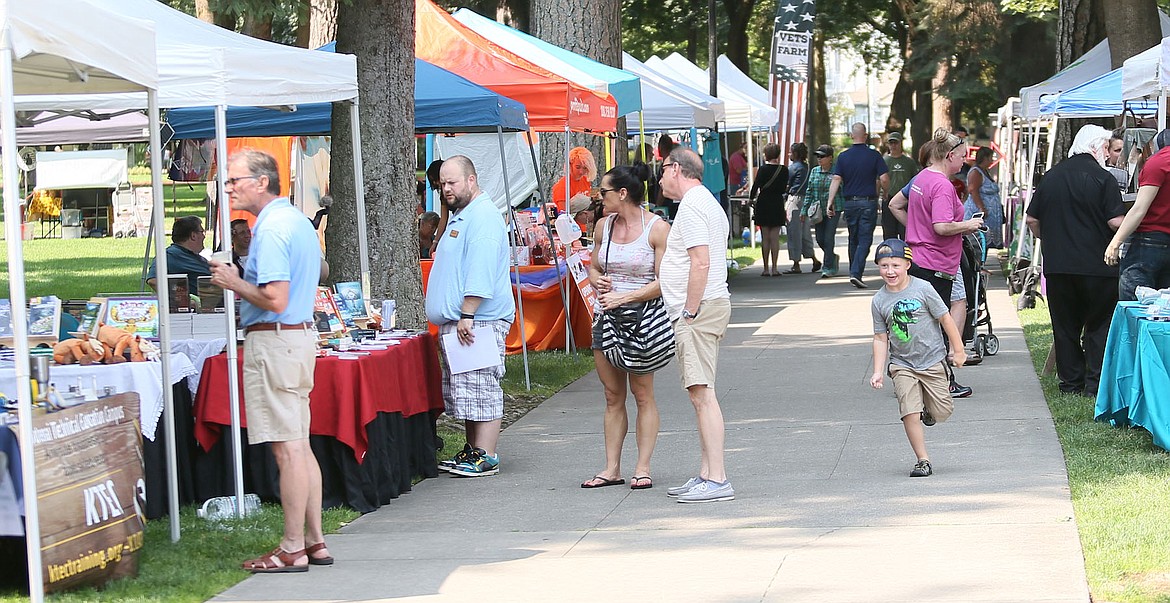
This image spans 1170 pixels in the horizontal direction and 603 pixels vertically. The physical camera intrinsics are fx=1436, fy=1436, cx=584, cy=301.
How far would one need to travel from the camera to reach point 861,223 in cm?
1852

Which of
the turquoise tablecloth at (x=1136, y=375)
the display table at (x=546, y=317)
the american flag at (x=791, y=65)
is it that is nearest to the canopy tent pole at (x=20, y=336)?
the turquoise tablecloth at (x=1136, y=375)

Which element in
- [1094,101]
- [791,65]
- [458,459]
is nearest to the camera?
[458,459]

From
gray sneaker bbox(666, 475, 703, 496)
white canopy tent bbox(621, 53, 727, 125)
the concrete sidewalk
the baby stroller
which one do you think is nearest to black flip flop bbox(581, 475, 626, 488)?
the concrete sidewalk

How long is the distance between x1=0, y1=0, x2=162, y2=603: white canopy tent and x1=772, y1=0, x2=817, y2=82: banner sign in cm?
1849

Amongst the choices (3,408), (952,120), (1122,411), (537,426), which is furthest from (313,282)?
(952,120)

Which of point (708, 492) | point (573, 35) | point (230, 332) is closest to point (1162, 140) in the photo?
point (708, 492)

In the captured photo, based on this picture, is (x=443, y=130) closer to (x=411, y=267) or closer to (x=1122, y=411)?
(x=411, y=267)

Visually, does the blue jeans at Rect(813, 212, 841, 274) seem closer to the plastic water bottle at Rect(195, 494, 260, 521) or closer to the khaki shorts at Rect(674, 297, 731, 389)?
the khaki shorts at Rect(674, 297, 731, 389)

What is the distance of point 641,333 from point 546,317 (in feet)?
19.9

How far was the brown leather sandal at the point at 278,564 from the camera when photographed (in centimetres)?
595

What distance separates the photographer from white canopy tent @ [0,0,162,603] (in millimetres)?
4812

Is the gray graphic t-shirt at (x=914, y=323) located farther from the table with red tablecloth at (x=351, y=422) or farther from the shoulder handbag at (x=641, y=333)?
the table with red tablecloth at (x=351, y=422)

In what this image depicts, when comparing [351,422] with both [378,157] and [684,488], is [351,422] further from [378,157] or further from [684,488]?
[378,157]

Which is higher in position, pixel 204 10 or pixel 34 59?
pixel 204 10
